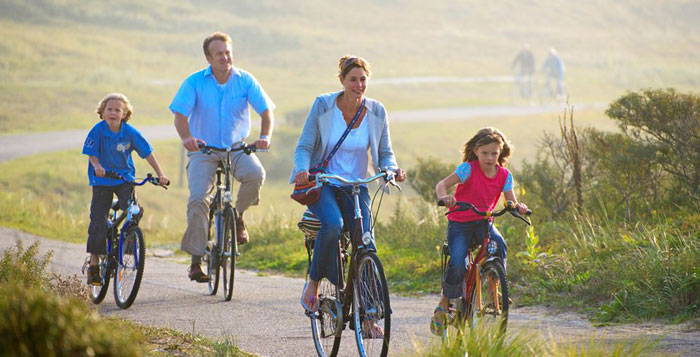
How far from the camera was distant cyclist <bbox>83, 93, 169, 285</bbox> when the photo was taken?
29.8 ft

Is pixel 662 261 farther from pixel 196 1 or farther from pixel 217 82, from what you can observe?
pixel 196 1

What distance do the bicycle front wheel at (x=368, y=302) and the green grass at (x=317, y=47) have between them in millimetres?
30324

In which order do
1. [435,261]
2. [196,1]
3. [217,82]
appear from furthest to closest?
1. [196,1]
2. [435,261]
3. [217,82]

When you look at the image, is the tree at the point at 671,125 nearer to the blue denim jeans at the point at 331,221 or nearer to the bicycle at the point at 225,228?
the bicycle at the point at 225,228

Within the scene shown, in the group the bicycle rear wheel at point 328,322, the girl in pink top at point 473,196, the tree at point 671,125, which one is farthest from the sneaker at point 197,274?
the tree at point 671,125

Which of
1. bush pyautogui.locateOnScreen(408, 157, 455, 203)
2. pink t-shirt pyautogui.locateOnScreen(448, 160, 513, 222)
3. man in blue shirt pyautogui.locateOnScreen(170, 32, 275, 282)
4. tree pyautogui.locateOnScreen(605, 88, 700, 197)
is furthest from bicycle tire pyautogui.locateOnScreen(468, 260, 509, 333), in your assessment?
bush pyautogui.locateOnScreen(408, 157, 455, 203)

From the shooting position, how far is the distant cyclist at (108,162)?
9094 millimetres

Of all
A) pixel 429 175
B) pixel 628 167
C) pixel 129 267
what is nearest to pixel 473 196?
pixel 129 267

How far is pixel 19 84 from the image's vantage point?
46656mm

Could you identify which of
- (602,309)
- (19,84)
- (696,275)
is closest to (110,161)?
(602,309)

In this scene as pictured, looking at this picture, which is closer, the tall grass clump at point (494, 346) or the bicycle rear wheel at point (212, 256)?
the tall grass clump at point (494, 346)

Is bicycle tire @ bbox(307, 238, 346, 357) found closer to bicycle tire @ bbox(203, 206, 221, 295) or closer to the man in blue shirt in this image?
bicycle tire @ bbox(203, 206, 221, 295)

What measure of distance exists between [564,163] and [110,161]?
18.8ft

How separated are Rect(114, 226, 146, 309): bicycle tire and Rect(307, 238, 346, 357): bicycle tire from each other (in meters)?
2.33
